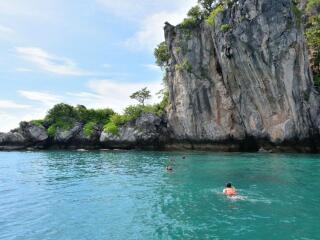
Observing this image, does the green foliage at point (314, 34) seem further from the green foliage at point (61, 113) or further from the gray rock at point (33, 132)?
the gray rock at point (33, 132)

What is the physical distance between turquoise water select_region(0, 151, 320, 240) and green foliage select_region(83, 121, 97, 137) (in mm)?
35091

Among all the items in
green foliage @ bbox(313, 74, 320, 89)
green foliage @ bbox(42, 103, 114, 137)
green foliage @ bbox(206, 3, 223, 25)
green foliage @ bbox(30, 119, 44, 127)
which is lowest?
green foliage @ bbox(30, 119, 44, 127)

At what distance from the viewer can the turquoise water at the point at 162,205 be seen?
13.9 metres

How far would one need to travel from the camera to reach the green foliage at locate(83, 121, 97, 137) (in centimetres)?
6569

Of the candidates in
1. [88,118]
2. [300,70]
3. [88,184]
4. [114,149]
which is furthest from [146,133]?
[88,184]

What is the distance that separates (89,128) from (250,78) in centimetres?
3275

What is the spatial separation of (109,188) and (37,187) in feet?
17.7

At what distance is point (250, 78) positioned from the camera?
47.4 m

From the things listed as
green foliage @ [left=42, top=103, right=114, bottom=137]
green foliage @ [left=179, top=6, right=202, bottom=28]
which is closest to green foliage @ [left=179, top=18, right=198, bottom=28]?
green foliage @ [left=179, top=6, right=202, bottom=28]

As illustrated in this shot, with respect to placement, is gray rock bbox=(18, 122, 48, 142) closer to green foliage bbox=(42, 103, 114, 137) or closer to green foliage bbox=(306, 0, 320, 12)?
green foliage bbox=(42, 103, 114, 137)

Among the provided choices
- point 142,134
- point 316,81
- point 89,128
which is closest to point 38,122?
point 89,128

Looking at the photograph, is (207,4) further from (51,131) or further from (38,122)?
(38,122)

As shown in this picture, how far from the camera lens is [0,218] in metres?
16.4

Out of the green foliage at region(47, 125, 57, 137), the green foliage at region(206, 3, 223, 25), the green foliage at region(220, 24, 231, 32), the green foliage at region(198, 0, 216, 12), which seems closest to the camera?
the green foliage at region(220, 24, 231, 32)
